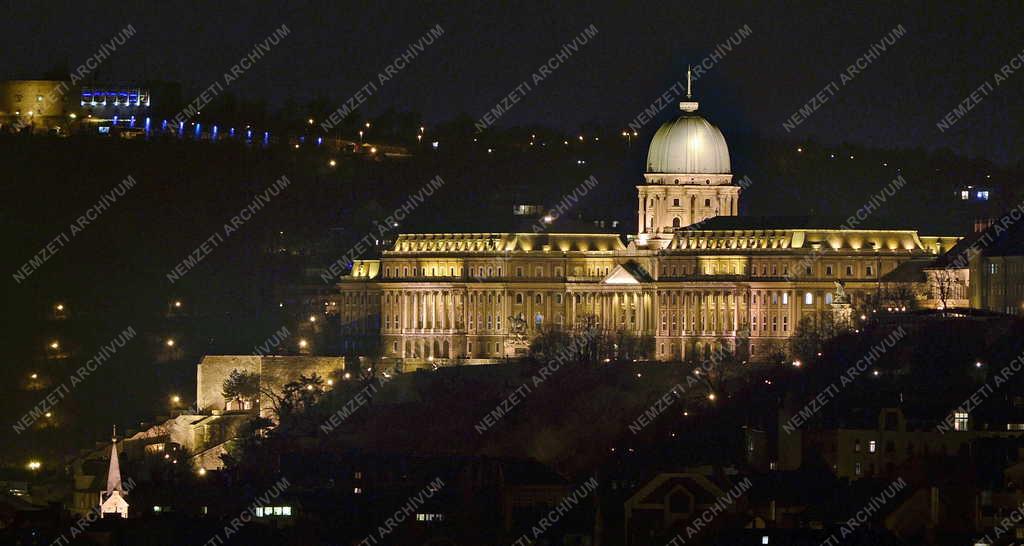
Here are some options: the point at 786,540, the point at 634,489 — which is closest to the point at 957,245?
the point at 634,489

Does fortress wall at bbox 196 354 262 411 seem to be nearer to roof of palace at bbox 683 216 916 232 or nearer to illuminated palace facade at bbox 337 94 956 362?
illuminated palace facade at bbox 337 94 956 362

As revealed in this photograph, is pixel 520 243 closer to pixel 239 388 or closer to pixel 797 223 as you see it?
pixel 797 223

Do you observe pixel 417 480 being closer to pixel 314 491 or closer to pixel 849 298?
pixel 314 491

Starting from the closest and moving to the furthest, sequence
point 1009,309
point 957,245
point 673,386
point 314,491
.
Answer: point 314,491
point 1009,309
point 673,386
point 957,245

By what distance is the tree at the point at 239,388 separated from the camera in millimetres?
164000

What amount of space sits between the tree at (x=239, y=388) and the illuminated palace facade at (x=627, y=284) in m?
18.3

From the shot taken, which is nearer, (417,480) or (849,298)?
(417,480)

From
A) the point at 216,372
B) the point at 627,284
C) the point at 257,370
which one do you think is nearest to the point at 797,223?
the point at 627,284

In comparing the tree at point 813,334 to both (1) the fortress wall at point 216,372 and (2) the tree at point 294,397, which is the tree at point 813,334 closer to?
(2) the tree at point 294,397

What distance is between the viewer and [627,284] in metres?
190

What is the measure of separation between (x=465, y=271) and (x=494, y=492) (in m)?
101

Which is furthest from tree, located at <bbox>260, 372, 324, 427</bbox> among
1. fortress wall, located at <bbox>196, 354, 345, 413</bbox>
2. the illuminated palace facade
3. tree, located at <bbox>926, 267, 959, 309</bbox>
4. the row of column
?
tree, located at <bbox>926, 267, 959, 309</bbox>

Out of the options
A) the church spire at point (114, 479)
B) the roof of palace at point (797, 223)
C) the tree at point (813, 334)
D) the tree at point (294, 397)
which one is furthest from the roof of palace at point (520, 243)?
the church spire at point (114, 479)

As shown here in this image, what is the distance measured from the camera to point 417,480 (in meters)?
105
